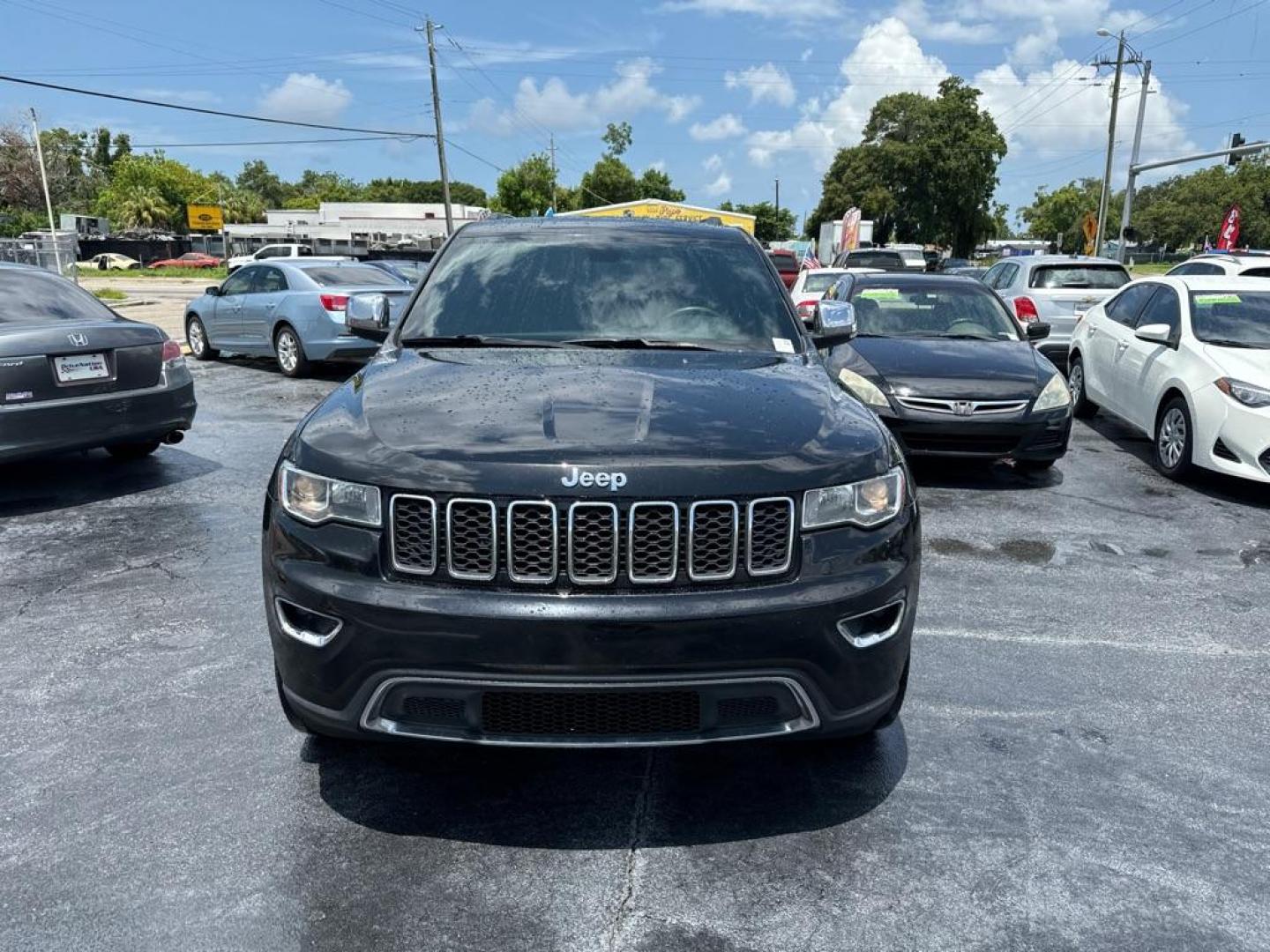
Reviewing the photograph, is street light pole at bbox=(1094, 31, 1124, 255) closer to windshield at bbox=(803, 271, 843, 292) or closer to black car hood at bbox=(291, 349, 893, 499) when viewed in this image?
windshield at bbox=(803, 271, 843, 292)

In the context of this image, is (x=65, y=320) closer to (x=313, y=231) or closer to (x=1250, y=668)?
(x=1250, y=668)

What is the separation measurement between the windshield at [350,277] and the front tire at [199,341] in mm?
2637

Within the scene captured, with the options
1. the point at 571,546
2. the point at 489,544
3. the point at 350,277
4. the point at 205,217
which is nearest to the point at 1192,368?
the point at 571,546

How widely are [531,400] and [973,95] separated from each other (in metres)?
67.8

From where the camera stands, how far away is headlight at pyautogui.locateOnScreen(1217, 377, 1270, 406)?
706 cm

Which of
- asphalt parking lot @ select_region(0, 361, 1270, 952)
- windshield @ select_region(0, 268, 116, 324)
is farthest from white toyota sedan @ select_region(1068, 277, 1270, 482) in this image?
windshield @ select_region(0, 268, 116, 324)

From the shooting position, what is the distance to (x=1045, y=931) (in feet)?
8.43

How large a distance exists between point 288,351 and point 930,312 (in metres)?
8.36

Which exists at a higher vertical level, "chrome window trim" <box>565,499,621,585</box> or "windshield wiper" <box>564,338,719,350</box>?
"windshield wiper" <box>564,338,719,350</box>

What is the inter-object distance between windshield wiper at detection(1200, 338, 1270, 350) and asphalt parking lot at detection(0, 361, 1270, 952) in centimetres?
346

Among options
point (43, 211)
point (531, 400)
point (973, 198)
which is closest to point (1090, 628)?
point (531, 400)

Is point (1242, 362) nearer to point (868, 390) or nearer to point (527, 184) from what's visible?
point (868, 390)

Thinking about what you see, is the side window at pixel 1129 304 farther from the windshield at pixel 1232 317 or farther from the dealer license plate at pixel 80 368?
the dealer license plate at pixel 80 368

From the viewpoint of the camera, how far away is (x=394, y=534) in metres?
2.70
